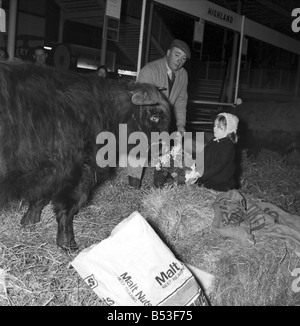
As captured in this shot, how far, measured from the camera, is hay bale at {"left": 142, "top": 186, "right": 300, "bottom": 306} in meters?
2.96

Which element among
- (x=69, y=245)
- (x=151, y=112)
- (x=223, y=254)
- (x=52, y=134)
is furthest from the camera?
(x=151, y=112)

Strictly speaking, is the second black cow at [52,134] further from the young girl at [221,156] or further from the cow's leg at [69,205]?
the young girl at [221,156]

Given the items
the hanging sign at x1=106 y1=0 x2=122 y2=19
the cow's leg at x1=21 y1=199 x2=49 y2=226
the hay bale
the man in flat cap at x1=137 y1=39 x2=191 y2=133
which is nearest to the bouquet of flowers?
the hay bale

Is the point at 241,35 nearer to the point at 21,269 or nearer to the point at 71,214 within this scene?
the point at 71,214

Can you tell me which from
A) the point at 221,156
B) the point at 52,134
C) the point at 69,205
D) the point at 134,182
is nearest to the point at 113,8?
the point at 134,182

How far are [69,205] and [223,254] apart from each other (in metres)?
1.23

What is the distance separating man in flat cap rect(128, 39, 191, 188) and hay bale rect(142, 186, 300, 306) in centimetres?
110

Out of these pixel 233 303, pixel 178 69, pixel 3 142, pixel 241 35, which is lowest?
pixel 233 303

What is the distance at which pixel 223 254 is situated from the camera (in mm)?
3008

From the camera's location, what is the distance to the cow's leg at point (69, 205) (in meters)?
3.14

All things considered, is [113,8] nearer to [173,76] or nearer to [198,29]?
[173,76]
